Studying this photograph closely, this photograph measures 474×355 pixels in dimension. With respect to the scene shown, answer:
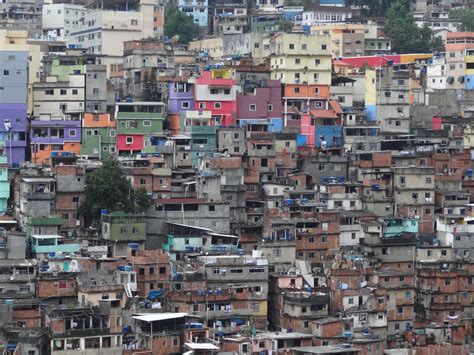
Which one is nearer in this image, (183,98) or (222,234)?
(222,234)

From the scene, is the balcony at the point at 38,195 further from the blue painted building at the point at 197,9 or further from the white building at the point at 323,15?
the blue painted building at the point at 197,9

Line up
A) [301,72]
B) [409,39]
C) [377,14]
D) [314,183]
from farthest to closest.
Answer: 1. [377,14]
2. [409,39]
3. [301,72]
4. [314,183]

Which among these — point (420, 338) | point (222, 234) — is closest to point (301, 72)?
point (222, 234)

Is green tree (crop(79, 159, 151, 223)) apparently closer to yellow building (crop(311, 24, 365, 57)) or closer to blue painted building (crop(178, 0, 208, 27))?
yellow building (crop(311, 24, 365, 57))

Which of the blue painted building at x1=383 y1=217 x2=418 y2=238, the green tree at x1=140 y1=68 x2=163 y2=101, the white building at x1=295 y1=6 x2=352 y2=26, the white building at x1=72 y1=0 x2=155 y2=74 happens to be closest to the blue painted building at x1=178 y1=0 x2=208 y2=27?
the white building at x1=295 y1=6 x2=352 y2=26

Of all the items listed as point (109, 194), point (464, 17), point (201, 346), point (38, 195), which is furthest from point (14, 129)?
point (464, 17)

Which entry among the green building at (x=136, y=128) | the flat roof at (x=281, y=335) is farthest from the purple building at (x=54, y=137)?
the flat roof at (x=281, y=335)

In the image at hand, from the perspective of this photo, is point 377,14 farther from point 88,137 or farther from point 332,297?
point 332,297
